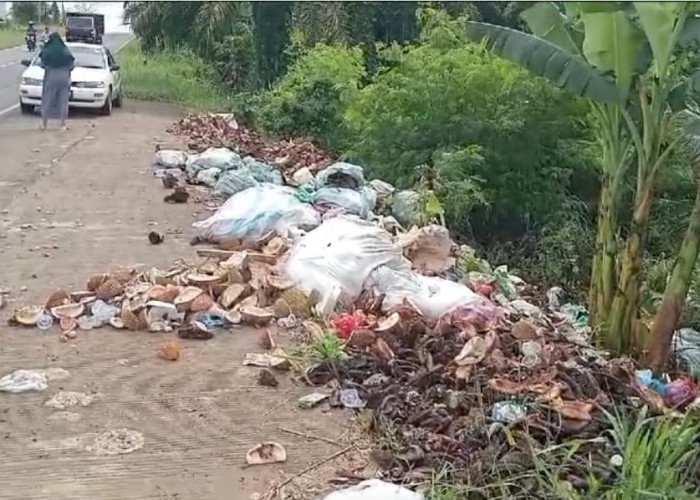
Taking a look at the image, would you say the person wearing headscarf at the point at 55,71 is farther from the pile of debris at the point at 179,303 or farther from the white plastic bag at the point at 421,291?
the white plastic bag at the point at 421,291

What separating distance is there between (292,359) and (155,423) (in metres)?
0.99

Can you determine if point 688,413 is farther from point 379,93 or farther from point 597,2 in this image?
point 379,93

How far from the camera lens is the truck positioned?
109ft

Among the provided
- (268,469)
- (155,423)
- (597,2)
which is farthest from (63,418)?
(597,2)

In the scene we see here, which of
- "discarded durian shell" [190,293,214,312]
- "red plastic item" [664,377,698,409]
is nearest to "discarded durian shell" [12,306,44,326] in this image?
"discarded durian shell" [190,293,214,312]

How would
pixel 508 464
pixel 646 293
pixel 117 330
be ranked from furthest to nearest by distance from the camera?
pixel 646 293, pixel 117 330, pixel 508 464

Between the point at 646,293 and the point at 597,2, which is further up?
the point at 597,2

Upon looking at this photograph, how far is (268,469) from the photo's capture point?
4066 millimetres

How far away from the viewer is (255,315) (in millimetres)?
5961

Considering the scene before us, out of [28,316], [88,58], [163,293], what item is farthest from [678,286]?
[88,58]

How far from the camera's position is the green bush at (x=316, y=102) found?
15.4m

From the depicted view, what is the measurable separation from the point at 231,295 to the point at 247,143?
25.7 ft

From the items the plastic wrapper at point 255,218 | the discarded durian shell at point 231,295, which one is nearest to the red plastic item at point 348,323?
the discarded durian shell at point 231,295

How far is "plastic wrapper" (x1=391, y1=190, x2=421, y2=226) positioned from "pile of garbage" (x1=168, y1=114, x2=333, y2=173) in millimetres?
1958
